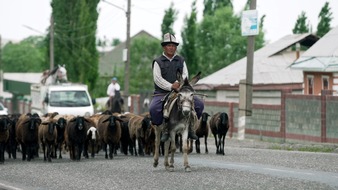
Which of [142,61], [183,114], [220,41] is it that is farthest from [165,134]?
[142,61]

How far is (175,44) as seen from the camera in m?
19.5

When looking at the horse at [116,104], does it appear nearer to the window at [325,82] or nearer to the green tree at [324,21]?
the window at [325,82]

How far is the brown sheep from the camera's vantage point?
26.2 m

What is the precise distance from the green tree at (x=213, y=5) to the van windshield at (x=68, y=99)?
60.7 m

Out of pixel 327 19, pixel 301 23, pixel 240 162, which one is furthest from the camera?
pixel 301 23

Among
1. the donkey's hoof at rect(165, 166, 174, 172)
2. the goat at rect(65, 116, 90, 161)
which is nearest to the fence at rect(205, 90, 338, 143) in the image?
the goat at rect(65, 116, 90, 161)

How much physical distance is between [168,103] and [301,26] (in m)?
65.5

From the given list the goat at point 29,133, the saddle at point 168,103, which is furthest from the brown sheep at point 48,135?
the saddle at point 168,103

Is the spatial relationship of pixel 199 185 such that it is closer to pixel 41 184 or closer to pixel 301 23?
pixel 41 184

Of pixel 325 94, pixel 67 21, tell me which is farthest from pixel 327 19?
pixel 325 94

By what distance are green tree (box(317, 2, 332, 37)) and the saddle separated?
187ft

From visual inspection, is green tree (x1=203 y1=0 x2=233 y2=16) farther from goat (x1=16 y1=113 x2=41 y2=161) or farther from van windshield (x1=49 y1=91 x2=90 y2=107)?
goat (x1=16 y1=113 x2=41 y2=161)

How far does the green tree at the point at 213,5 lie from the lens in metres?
103

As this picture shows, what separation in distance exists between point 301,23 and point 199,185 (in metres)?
69.0
